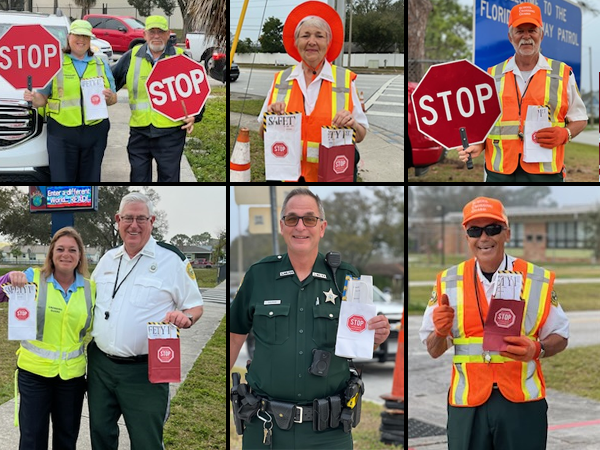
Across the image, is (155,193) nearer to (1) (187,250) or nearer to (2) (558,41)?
(1) (187,250)

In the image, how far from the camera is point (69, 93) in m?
6.13

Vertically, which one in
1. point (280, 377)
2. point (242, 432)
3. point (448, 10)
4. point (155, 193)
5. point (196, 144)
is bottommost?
point (242, 432)

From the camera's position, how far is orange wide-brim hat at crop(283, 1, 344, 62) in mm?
5559

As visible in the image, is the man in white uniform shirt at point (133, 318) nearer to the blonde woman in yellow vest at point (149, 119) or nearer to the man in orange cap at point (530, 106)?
the blonde woman in yellow vest at point (149, 119)

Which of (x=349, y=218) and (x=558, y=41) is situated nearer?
(x=558, y=41)

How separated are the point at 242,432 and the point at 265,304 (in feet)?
2.56

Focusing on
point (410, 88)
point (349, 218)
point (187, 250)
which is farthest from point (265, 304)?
point (349, 218)

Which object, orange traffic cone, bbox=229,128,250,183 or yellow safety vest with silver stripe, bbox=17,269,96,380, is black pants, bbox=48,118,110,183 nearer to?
orange traffic cone, bbox=229,128,250,183

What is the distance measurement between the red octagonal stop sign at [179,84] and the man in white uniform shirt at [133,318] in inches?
43.4

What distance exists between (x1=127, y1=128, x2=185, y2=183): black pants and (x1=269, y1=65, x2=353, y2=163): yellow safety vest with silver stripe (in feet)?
3.54

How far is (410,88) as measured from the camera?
7.50 m

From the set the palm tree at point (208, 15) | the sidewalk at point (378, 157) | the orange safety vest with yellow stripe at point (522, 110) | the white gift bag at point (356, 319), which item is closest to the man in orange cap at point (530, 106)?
the orange safety vest with yellow stripe at point (522, 110)

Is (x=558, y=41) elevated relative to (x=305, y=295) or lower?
elevated

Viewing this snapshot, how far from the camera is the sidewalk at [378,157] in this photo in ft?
27.8
